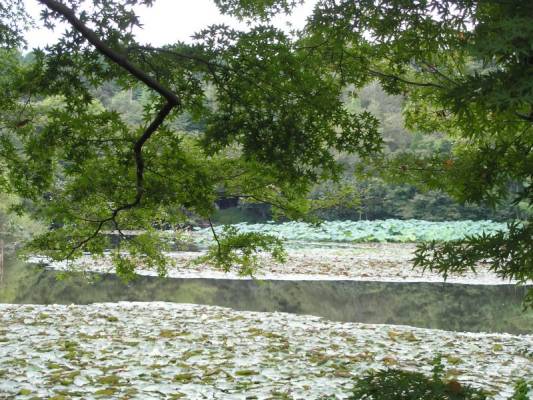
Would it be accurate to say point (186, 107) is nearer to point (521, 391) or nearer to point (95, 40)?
point (95, 40)

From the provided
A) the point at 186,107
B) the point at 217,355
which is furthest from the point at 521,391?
the point at 217,355

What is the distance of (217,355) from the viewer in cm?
596

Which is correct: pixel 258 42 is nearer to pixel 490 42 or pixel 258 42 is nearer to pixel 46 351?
pixel 490 42

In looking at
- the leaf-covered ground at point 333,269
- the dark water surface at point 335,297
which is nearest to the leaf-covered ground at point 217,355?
the dark water surface at point 335,297

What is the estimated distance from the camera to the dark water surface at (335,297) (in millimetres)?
10435

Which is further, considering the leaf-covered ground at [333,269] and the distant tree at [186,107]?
the leaf-covered ground at [333,269]

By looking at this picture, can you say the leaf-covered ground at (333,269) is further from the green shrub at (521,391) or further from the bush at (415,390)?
the bush at (415,390)

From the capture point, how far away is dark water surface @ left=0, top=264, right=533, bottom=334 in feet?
34.2

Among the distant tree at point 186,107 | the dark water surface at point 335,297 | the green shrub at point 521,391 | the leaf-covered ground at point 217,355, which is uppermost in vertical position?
the distant tree at point 186,107

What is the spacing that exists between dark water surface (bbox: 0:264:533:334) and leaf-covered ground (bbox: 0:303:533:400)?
2078 millimetres

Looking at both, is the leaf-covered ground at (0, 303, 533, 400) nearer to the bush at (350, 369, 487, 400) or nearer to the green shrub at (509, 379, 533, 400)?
the green shrub at (509, 379, 533, 400)

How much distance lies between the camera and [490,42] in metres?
1.78

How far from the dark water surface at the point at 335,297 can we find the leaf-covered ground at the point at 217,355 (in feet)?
6.82

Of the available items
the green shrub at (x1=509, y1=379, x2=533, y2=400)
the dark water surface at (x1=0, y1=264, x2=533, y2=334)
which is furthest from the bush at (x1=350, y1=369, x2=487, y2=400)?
the dark water surface at (x1=0, y1=264, x2=533, y2=334)
